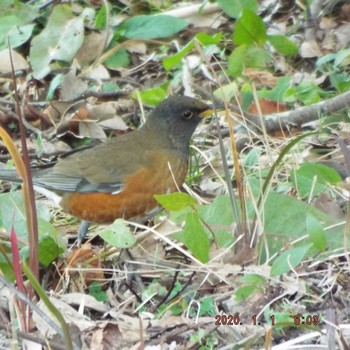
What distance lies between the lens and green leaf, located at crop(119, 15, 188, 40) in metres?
6.56

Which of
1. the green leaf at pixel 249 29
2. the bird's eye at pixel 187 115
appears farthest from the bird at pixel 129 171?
the green leaf at pixel 249 29

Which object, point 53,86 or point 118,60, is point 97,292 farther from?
point 118,60

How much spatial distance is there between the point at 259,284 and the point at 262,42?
2.47 metres

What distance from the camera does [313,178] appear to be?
4406 millimetres

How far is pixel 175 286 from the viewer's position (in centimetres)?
391

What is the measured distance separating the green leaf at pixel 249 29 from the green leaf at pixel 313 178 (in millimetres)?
1401

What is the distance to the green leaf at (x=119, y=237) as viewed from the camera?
3891 mm

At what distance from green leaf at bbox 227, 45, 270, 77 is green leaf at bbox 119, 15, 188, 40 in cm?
88

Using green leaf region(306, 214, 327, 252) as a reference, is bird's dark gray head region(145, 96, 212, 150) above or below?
below

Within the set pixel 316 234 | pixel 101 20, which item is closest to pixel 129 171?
pixel 316 234

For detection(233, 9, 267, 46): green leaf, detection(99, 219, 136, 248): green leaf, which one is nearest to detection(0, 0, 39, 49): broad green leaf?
detection(233, 9, 267, 46): green leaf

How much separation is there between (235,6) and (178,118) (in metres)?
1.33

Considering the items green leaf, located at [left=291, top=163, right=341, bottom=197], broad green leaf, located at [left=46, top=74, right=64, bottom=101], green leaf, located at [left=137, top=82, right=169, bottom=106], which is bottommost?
broad green leaf, located at [left=46, top=74, right=64, bottom=101]

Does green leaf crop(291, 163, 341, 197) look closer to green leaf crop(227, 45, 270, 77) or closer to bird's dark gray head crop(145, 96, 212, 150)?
bird's dark gray head crop(145, 96, 212, 150)
